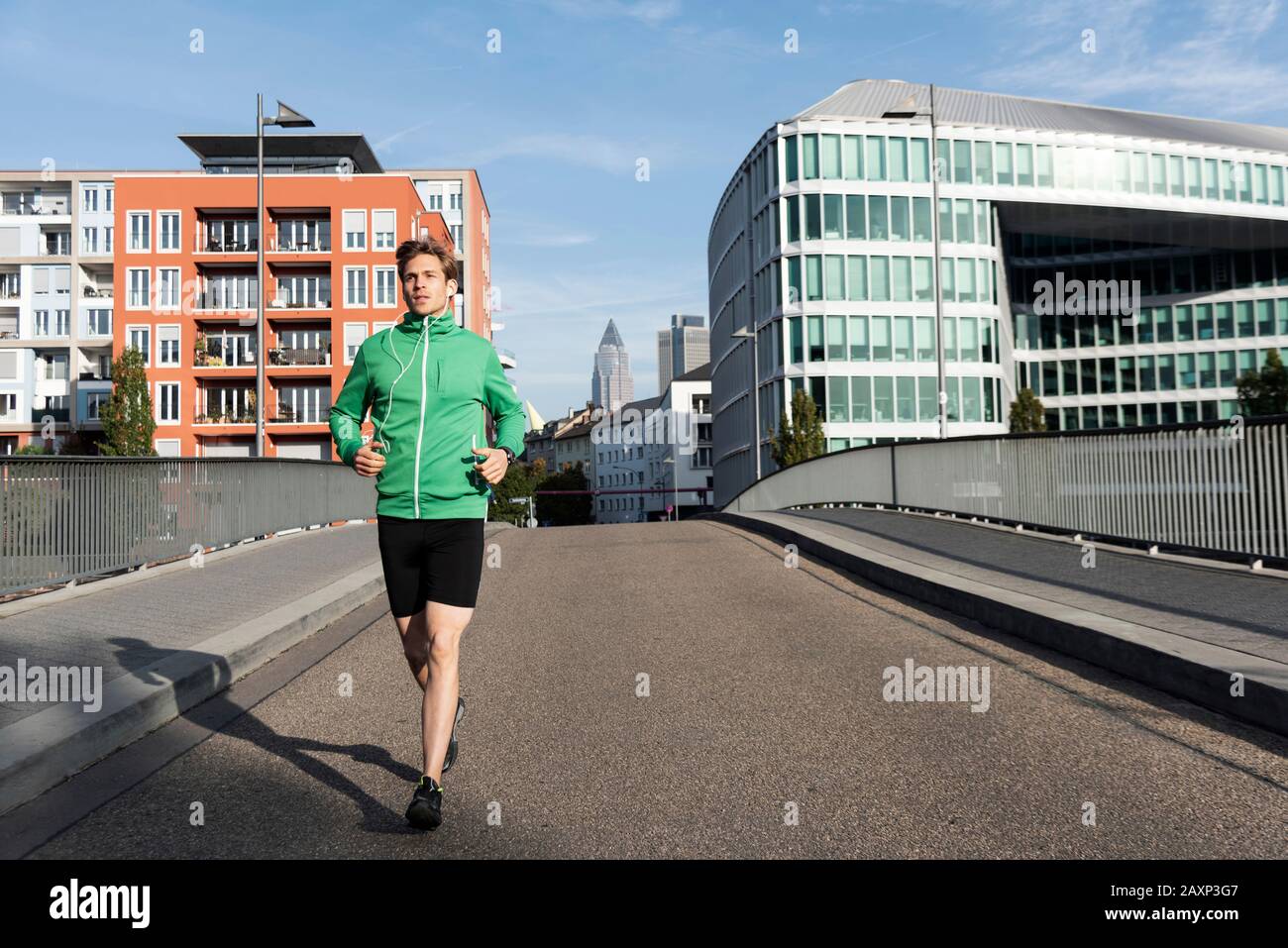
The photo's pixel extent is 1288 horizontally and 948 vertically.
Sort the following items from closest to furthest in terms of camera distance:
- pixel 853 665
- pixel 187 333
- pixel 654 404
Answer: pixel 853 665
pixel 187 333
pixel 654 404

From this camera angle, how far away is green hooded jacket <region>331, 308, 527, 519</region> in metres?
3.98

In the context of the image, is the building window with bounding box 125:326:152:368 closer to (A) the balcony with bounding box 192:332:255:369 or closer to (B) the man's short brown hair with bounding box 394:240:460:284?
(A) the balcony with bounding box 192:332:255:369

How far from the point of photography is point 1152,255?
2579 inches

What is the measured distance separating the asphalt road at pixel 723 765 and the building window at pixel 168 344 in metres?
50.6

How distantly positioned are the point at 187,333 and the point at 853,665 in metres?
52.9

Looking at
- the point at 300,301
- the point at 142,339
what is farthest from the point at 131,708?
the point at 142,339

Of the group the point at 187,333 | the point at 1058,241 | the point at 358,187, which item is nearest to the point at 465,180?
the point at 358,187

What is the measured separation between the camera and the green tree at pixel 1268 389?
42.8m

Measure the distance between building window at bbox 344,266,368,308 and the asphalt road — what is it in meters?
47.7

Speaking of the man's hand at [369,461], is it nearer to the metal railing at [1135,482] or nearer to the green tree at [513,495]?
the metal railing at [1135,482]

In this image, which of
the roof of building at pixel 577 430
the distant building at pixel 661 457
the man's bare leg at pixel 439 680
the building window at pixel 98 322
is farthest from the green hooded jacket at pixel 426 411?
the roof of building at pixel 577 430

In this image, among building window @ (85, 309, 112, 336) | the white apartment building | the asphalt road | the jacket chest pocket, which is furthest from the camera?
building window @ (85, 309, 112, 336)

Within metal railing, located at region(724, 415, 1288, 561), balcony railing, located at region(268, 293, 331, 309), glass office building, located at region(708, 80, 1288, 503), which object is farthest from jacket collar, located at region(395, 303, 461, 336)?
balcony railing, located at region(268, 293, 331, 309)

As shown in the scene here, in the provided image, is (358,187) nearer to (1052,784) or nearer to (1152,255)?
(1152,255)
